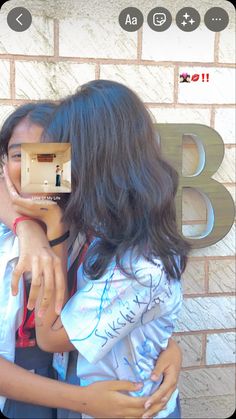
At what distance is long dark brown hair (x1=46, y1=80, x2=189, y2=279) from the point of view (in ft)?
2.29

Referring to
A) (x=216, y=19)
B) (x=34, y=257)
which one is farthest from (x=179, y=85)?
(x=34, y=257)

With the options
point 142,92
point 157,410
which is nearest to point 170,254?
point 157,410

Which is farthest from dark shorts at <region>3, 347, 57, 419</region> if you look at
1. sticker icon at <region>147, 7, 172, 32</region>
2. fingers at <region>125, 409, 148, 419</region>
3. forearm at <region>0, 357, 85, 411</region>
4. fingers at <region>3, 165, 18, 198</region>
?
sticker icon at <region>147, 7, 172, 32</region>

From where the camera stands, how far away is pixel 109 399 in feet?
2.35

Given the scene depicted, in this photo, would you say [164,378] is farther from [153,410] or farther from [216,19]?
[216,19]

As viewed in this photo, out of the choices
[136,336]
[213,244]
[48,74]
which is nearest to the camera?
[136,336]

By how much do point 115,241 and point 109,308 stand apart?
97 millimetres

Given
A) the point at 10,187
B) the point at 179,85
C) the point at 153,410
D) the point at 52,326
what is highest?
the point at 179,85

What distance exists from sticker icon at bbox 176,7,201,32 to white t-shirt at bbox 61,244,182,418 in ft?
1.33

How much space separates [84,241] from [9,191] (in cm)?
14

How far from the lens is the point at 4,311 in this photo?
0.74 m

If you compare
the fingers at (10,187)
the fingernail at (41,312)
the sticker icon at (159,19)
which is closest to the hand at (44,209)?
the fingers at (10,187)

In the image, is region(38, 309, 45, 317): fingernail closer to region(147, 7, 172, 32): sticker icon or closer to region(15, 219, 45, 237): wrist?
region(15, 219, 45, 237): wrist

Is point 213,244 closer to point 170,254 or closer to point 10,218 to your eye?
point 170,254
